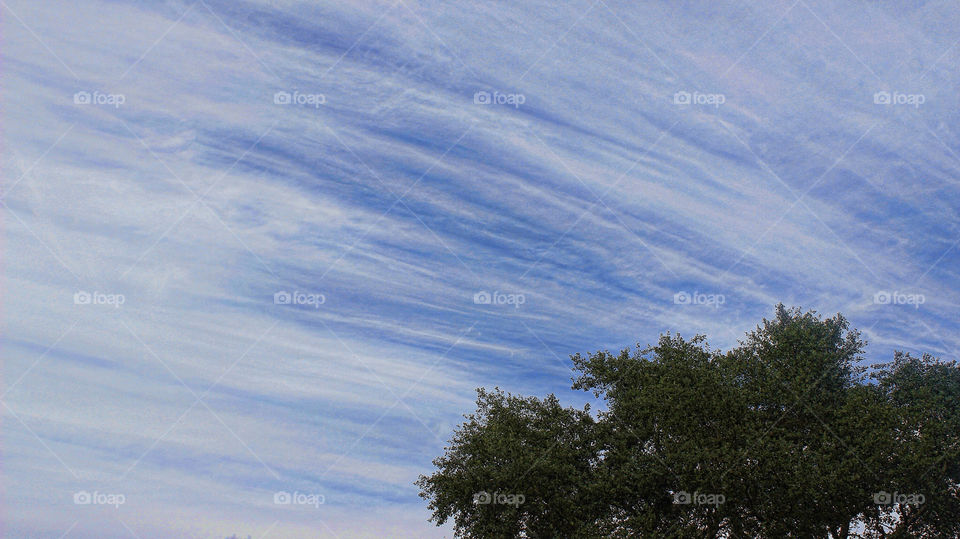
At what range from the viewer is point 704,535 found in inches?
1700

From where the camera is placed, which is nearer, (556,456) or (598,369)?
(556,456)

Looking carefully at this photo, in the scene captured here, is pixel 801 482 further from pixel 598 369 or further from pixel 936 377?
pixel 936 377

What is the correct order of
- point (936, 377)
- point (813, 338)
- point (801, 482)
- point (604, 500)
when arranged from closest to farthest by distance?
point (801, 482) → point (604, 500) → point (813, 338) → point (936, 377)

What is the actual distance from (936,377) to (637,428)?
3329cm

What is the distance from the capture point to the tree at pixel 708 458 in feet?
138

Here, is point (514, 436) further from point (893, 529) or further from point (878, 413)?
point (893, 529)

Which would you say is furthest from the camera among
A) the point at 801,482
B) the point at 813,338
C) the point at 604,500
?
the point at 813,338

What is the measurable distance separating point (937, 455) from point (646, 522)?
71.3 ft

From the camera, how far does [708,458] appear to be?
4153cm

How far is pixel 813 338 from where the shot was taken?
49.9 metres

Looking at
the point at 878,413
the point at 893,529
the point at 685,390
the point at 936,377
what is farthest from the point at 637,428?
the point at 936,377

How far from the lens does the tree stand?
4194 cm

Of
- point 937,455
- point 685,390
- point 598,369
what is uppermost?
point 598,369

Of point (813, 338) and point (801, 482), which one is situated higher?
point (813, 338)
